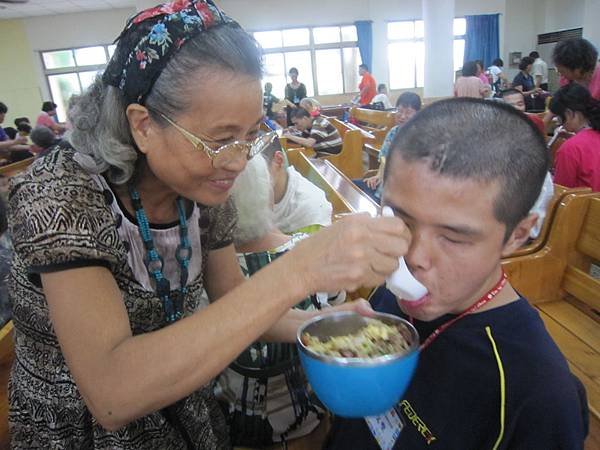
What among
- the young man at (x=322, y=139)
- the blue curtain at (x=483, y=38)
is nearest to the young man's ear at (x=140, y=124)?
the young man at (x=322, y=139)

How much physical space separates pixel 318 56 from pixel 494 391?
49.9 ft

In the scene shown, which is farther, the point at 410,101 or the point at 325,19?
the point at 325,19

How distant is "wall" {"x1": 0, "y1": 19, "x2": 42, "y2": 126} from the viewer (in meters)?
12.9

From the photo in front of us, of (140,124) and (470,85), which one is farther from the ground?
(140,124)

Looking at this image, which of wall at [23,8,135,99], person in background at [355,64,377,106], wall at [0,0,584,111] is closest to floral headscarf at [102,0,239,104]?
person in background at [355,64,377,106]

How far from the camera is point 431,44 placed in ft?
30.8

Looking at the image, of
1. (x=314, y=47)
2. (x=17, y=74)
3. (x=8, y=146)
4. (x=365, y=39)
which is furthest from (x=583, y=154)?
(x=17, y=74)

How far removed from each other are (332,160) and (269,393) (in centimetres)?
410

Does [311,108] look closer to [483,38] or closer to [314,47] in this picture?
[314,47]

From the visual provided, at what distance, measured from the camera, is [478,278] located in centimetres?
86

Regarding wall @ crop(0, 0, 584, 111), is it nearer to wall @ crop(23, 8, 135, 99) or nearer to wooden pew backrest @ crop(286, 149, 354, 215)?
wall @ crop(23, 8, 135, 99)

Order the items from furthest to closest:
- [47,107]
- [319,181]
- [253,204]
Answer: [47,107], [319,181], [253,204]

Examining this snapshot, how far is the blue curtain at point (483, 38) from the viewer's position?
14914 mm

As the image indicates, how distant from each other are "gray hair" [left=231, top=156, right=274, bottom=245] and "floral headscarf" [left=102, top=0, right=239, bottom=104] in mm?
692
